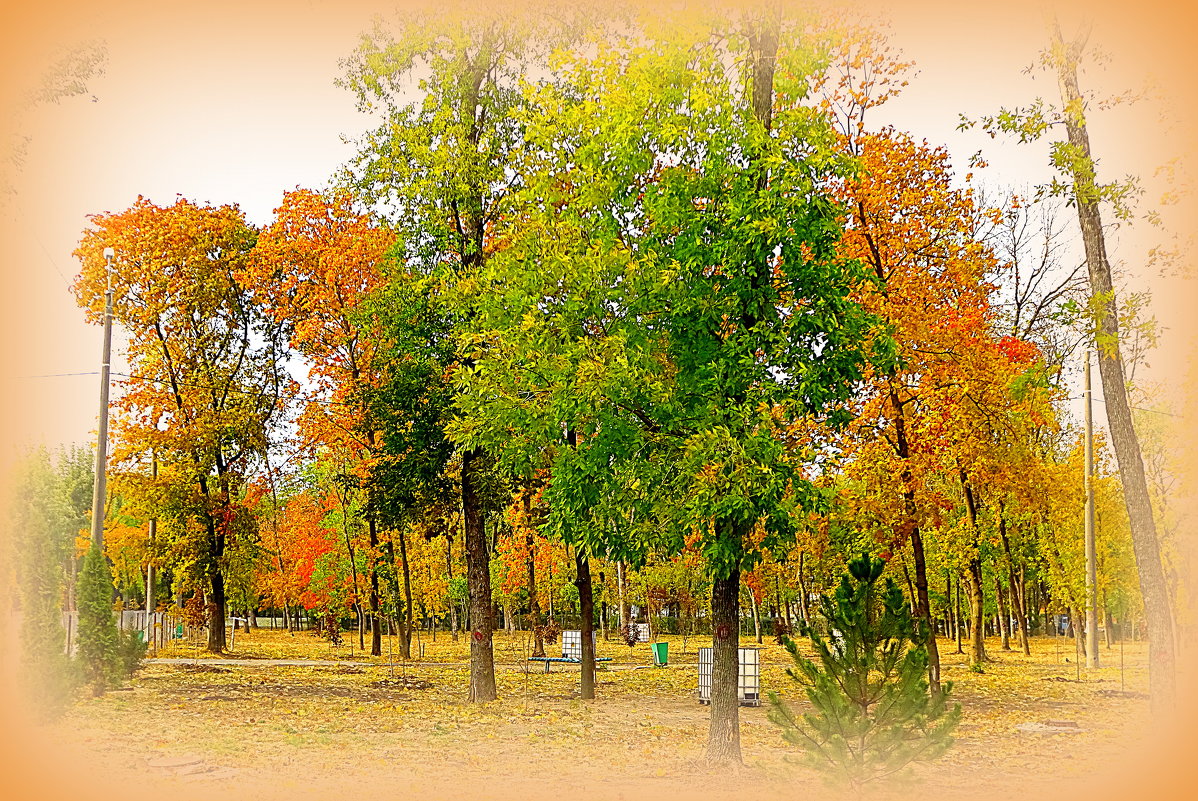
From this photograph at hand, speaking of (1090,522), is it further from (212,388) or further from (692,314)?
(212,388)

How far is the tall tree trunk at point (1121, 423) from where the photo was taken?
14781 mm

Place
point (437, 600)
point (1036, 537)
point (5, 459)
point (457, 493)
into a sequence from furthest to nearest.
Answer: point (437, 600) → point (1036, 537) → point (457, 493) → point (5, 459)

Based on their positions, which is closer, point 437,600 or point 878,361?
point 878,361

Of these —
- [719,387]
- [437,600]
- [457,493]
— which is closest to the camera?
[719,387]

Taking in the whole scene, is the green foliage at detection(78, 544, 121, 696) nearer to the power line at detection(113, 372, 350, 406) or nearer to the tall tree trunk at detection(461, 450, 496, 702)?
the tall tree trunk at detection(461, 450, 496, 702)

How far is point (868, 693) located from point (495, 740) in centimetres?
738

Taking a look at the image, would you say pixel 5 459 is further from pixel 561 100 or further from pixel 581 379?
pixel 561 100

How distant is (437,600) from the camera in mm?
41906

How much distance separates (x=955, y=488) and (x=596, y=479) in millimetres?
18268

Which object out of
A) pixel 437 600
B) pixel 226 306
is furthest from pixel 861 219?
pixel 437 600

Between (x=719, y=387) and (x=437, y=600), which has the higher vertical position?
(x=719, y=387)

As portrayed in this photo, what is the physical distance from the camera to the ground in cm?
1123

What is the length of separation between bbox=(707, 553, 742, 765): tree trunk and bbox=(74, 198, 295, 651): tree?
19428mm

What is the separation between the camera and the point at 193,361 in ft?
101
